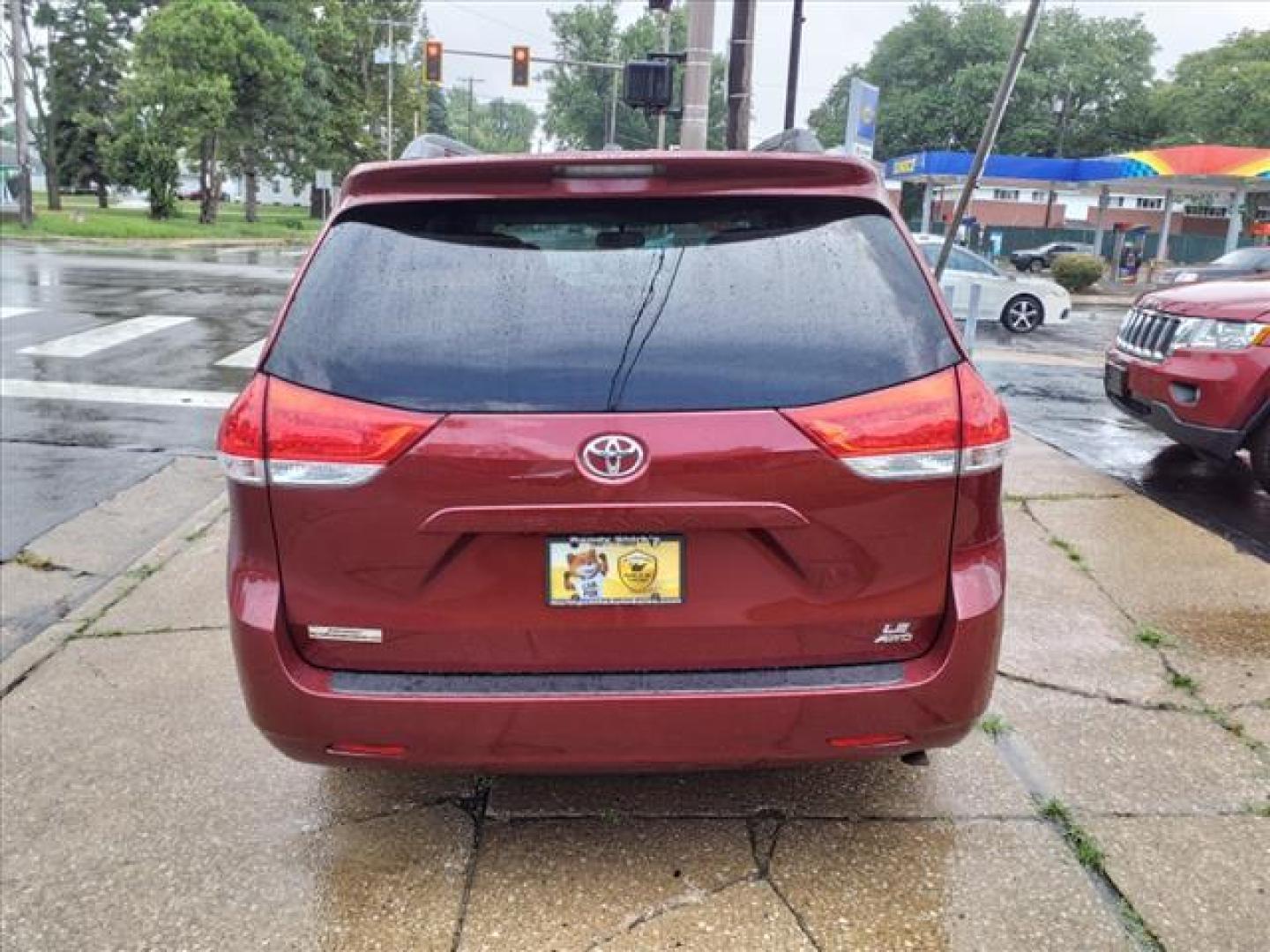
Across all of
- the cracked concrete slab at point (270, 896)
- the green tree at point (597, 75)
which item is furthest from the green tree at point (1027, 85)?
the cracked concrete slab at point (270, 896)

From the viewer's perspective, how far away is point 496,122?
15650 centimetres

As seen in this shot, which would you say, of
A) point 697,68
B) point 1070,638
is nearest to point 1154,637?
point 1070,638

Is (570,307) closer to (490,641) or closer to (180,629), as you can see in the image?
(490,641)

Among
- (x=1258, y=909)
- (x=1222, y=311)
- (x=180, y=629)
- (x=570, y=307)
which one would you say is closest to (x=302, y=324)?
(x=570, y=307)

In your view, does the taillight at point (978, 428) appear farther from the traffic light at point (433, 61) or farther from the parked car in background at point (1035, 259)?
the parked car in background at point (1035, 259)

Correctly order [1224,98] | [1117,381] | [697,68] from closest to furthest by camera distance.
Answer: [1117,381] < [697,68] < [1224,98]

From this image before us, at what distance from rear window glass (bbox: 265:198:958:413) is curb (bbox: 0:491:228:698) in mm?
2493

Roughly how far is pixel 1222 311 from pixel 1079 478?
1324 millimetres

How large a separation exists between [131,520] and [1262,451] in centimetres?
646

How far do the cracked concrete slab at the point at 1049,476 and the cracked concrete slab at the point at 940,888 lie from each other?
363 cm

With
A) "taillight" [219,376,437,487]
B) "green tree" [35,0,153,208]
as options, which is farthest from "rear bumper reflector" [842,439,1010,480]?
"green tree" [35,0,153,208]

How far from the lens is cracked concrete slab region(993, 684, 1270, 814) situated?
3121mm

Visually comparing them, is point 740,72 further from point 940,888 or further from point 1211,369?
point 940,888

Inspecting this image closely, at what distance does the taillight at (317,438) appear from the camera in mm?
2305
